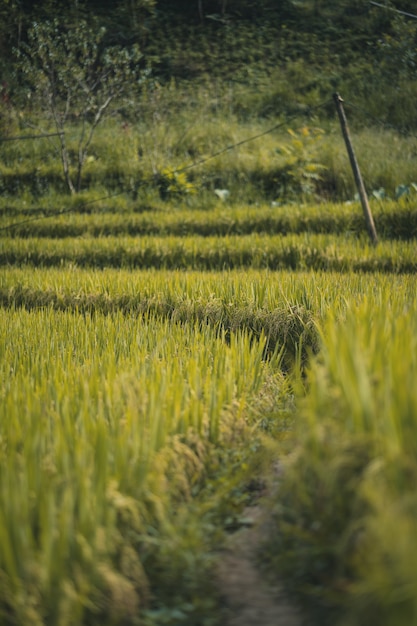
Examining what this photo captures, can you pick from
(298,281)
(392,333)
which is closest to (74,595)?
(392,333)

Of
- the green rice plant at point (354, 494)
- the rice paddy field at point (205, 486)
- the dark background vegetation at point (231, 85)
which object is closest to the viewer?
the green rice plant at point (354, 494)

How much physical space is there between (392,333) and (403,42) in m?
17.1

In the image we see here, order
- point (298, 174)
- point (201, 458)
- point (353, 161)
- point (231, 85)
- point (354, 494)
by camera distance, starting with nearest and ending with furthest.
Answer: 1. point (354, 494)
2. point (201, 458)
3. point (353, 161)
4. point (298, 174)
5. point (231, 85)

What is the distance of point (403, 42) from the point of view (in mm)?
17094

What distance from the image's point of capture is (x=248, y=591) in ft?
4.92

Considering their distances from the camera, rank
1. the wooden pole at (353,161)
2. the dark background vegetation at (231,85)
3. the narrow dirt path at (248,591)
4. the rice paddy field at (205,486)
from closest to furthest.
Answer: the rice paddy field at (205,486)
the narrow dirt path at (248,591)
the wooden pole at (353,161)
the dark background vegetation at (231,85)

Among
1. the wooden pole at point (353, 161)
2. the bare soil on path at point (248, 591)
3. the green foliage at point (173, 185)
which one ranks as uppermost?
the bare soil on path at point (248, 591)

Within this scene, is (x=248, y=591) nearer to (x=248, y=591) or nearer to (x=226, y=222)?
(x=248, y=591)

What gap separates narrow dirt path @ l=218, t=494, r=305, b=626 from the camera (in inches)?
55.2

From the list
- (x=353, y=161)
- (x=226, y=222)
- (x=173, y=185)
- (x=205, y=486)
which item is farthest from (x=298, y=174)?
(x=205, y=486)

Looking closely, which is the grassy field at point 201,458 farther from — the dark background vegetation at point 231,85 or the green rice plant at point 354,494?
the dark background vegetation at point 231,85

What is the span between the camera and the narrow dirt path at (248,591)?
1402 millimetres

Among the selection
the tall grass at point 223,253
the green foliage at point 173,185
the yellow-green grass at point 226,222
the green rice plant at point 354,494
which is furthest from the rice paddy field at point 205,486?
the green foliage at point 173,185

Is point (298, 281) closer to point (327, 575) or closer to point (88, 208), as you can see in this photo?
point (327, 575)
